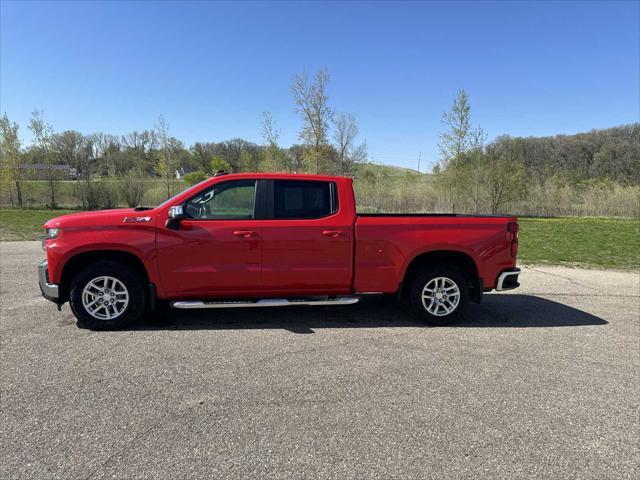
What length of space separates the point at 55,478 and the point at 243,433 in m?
1.08

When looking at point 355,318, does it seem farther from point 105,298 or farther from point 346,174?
point 346,174

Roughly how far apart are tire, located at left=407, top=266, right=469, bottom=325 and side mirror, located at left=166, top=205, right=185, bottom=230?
9.79 ft

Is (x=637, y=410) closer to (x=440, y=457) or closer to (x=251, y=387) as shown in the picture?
(x=440, y=457)

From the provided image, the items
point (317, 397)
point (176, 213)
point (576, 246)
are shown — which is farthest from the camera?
point (576, 246)

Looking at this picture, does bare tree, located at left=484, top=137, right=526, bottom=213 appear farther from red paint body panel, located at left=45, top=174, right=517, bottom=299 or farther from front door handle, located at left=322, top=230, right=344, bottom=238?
front door handle, located at left=322, top=230, right=344, bottom=238

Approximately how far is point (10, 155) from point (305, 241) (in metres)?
38.1

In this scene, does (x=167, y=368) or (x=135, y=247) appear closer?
(x=167, y=368)

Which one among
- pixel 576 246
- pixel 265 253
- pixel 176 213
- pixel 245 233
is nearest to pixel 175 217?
pixel 176 213

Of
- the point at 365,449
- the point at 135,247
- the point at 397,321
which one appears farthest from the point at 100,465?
the point at 397,321

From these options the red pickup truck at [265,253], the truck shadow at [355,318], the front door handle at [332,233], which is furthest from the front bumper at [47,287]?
the front door handle at [332,233]

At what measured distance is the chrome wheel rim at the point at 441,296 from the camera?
17.1 ft

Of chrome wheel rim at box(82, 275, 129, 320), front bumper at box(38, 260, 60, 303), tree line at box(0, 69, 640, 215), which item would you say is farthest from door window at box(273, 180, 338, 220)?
tree line at box(0, 69, 640, 215)

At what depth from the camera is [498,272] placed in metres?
5.23

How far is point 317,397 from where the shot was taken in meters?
3.27
